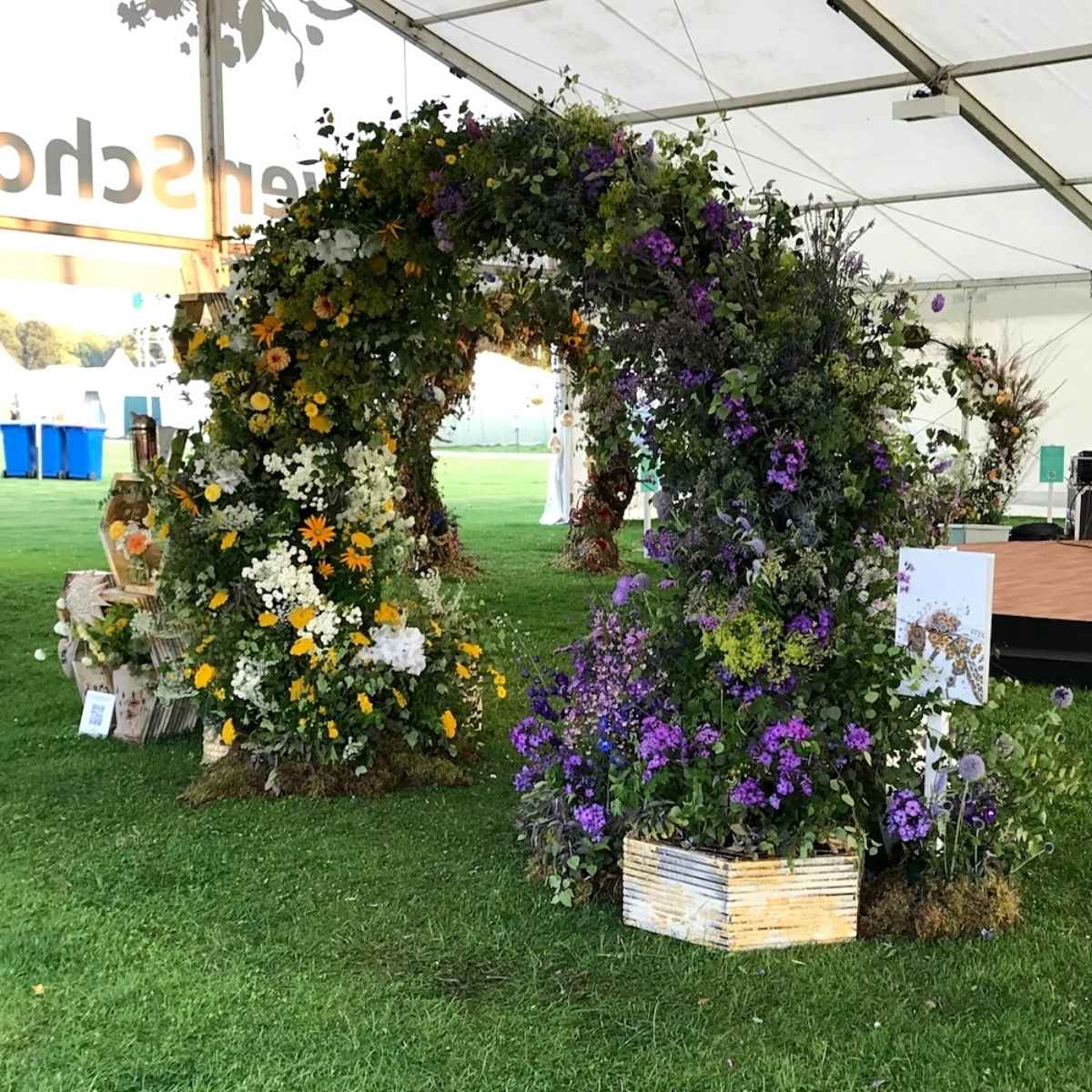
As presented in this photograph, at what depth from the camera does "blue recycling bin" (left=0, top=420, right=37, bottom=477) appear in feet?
62.2

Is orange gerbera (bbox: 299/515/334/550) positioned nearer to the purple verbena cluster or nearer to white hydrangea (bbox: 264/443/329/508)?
white hydrangea (bbox: 264/443/329/508)

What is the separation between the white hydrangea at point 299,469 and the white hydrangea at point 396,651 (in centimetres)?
48

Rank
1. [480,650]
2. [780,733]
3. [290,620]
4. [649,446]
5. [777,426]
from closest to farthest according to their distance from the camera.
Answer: [780,733]
[777,426]
[649,446]
[290,620]
[480,650]

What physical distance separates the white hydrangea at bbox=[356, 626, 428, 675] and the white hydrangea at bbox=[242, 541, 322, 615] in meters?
0.22

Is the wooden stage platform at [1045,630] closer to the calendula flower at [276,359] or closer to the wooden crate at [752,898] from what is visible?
the wooden crate at [752,898]

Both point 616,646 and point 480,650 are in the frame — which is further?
point 480,650

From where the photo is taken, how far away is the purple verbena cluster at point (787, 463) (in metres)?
2.74

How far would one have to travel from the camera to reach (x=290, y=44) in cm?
900

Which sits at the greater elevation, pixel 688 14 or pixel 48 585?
pixel 688 14

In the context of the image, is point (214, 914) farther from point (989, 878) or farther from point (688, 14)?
point (688, 14)

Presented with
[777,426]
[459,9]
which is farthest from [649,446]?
[459,9]

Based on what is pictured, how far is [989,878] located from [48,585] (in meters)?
7.21

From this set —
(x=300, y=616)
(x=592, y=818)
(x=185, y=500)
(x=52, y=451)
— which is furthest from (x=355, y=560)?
(x=52, y=451)

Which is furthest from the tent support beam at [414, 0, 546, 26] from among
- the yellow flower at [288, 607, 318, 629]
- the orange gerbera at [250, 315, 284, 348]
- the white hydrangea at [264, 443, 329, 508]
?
the yellow flower at [288, 607, 318, 629]
